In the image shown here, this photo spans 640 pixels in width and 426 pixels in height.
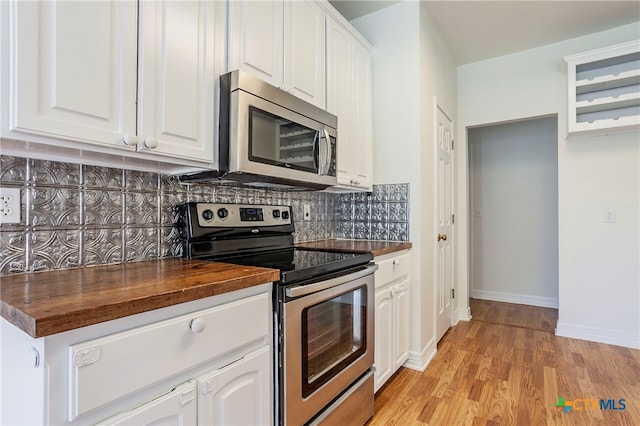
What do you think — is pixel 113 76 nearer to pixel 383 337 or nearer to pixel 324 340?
pixel 324 340

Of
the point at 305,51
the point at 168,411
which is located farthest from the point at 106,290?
the point at 305,51

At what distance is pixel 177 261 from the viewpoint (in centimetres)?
140

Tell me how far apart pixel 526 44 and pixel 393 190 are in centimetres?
197

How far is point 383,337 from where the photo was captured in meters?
1.95

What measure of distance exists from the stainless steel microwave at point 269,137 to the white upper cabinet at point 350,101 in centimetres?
26

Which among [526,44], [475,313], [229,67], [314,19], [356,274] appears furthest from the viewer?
[475,313]

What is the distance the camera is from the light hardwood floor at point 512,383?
1.78 metres

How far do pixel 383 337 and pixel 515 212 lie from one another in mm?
2950

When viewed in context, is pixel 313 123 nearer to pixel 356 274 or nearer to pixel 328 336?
pixel 356 274

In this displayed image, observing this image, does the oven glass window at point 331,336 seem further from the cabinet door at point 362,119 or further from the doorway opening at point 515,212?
the doorway opening at point 515,212

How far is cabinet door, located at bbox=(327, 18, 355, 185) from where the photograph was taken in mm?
2031

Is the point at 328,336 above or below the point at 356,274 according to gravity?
below

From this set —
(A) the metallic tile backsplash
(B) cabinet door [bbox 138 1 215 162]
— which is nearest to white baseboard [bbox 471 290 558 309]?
(A) the metallic tile backsplash

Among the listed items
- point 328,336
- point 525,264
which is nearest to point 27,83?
point 328,336
